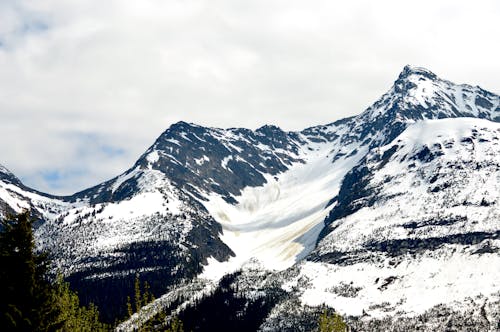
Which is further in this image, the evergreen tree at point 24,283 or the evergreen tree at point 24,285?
the evergreen tree at point 24,283

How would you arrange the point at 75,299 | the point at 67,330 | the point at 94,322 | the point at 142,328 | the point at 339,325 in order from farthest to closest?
the point at 339,325 → the point at 94,322 → the point at 75,299 → the point at 67,330 → the point at 142,328

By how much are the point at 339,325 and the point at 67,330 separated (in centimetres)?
4490

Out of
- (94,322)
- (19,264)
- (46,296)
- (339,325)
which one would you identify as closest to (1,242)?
(19,264)

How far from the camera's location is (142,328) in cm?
5938

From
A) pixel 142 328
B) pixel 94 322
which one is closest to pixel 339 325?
pixel 94 322

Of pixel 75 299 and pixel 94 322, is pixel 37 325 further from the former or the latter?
pixel 94 322

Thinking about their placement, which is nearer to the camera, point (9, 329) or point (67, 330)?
point (9, 329)

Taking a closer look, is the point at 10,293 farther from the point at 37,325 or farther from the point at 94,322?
the point at 94,322

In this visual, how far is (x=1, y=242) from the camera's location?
160 ft

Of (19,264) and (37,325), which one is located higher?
(19,264)

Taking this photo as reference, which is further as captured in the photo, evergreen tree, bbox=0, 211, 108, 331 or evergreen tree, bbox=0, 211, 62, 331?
evergreen tree, bbox=0, 211, 62, 331

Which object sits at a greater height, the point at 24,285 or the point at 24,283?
the point at 24,283

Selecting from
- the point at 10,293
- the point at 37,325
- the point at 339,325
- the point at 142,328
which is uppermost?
the point at 10,293

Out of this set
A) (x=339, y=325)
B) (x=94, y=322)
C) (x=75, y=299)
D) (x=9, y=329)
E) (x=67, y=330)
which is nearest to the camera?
(x=9, y=329)
